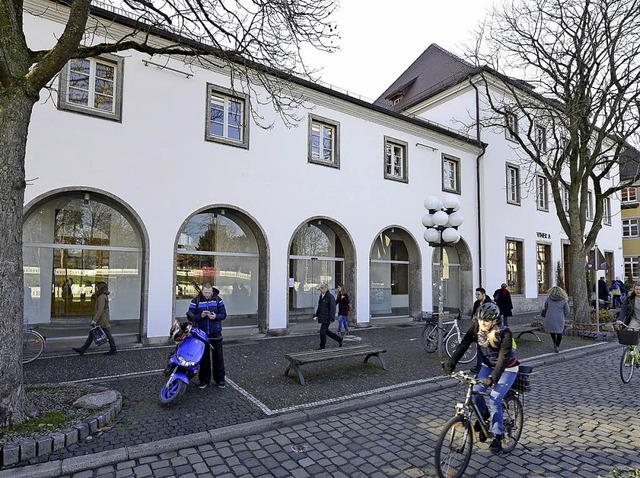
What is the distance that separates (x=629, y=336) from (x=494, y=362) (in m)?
4.56

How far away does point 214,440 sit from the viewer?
462cm

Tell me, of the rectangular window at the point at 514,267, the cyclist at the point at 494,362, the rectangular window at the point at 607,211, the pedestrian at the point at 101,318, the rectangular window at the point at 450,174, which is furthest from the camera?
the rectangular window at the point at 607,211

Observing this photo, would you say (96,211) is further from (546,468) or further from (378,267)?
(546,468)

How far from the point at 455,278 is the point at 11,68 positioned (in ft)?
58.8

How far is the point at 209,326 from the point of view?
20.9 feet

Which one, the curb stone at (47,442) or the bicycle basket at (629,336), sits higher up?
the bicycle basket at (629,336)

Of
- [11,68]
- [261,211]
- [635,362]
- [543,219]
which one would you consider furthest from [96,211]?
[543,219]

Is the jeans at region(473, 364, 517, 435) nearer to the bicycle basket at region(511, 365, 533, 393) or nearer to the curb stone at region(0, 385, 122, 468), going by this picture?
the bicycle basket at region(511, 365, 533, 393)

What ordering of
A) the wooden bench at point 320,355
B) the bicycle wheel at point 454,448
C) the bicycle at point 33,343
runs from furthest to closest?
1. the bicycle at point 33,343
2. the wooden bench at point 320,355
3. the bicycle wheel at point 454,448

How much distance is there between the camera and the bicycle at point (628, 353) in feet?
23.2

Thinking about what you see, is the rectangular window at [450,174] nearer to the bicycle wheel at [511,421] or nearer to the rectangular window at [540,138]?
the rectangular window at [540,138]

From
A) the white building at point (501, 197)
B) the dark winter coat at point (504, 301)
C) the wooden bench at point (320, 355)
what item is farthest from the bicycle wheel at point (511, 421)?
the white building at point (501, 197)

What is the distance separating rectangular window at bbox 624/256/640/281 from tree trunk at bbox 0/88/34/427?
40622 mm

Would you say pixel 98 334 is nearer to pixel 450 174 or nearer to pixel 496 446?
pixel 496 446
